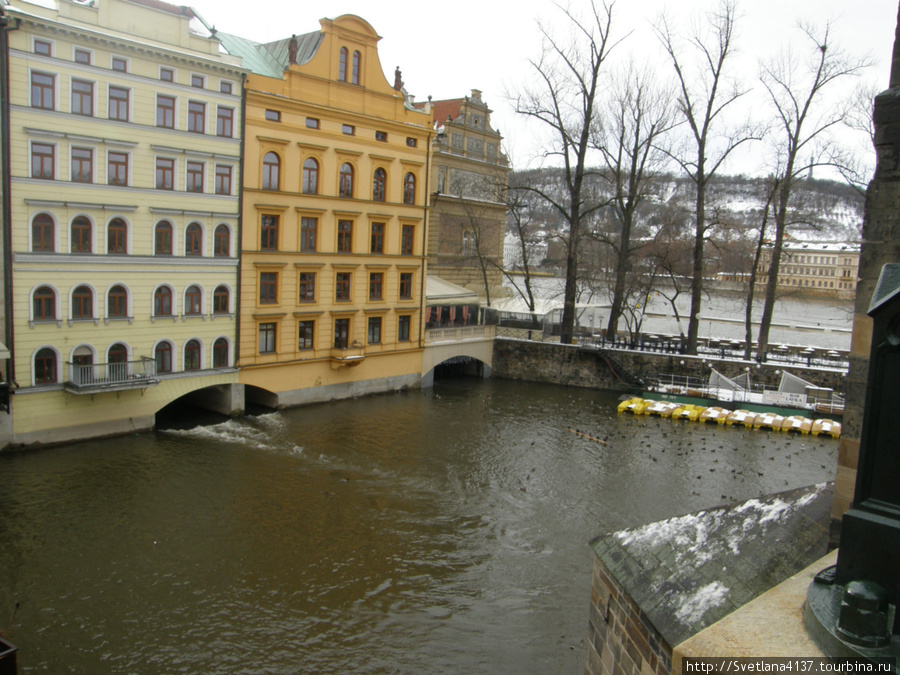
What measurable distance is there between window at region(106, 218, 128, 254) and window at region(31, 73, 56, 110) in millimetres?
3376

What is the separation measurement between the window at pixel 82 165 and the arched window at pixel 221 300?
16.8 ft

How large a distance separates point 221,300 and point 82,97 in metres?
7.16

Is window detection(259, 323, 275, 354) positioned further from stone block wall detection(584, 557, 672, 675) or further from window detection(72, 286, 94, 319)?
stone block wall detection(584, 557, 672, 675)

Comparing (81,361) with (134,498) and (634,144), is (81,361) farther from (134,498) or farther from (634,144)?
(634,144)

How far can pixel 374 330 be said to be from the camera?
2812 centimetres

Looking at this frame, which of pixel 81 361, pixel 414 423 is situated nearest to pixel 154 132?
pixel 81 361

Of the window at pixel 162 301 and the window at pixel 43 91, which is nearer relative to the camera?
the window at pixel 43 91

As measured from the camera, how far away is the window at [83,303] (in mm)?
19375

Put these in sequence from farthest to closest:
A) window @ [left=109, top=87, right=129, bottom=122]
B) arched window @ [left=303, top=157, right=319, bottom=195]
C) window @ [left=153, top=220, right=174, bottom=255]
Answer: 1. arched window @ [left=303, top=157, right=319, bottom=195]
2. window @ [left=153, top=220, right=174, bottom=255]
3. window @ [left=109, top=87, right=129, bottom=122]

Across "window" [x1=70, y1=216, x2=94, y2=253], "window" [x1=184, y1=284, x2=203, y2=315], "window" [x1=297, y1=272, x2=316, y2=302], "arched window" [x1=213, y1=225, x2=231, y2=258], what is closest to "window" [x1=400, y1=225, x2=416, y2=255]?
"window" [x1=297, y1=272, x2=316, y2=302]

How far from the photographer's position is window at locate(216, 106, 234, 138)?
2200cm

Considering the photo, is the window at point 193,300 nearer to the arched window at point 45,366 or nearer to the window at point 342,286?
the arched window at point 45,366

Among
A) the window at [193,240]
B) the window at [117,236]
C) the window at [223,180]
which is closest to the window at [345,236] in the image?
the window at [223,180]

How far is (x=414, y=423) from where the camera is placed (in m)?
24.2
